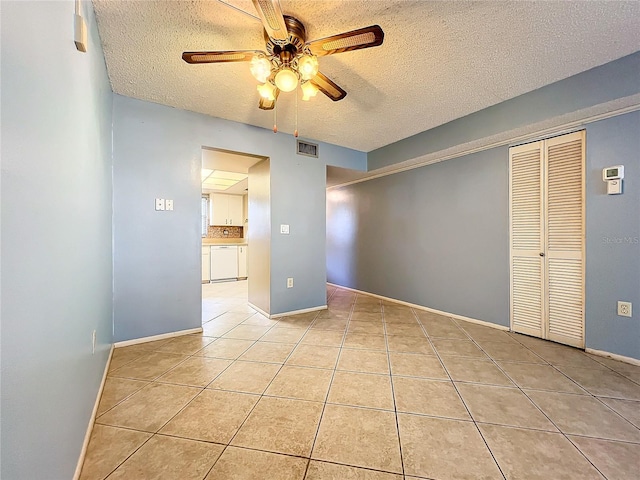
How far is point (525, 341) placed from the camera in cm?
257

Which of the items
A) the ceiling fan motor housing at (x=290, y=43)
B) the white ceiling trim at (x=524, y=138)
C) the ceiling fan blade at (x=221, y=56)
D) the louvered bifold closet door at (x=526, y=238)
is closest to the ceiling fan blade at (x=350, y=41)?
the ceiling fan motor housing at (x=290, y=43)

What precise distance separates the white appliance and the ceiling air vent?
363 centimetres

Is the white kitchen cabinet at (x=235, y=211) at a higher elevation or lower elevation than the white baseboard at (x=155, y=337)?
higher

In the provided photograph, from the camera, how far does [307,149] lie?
357cm

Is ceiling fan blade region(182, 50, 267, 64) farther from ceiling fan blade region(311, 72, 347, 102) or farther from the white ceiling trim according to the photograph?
the white ceiling trim

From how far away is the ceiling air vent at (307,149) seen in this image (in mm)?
3504

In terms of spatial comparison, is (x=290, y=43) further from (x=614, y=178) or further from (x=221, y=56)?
(x=614, y=178)

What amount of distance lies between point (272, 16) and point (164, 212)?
214cm

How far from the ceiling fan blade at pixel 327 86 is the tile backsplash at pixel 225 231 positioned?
5.88 m

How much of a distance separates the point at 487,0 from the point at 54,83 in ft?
7.04

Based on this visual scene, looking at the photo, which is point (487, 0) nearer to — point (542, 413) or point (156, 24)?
point (156, 24)

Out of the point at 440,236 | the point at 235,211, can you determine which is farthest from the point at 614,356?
the point at 235,211

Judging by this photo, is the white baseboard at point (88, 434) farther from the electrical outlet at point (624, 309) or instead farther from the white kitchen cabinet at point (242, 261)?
the white kitchen cabinet at point (242, 261)

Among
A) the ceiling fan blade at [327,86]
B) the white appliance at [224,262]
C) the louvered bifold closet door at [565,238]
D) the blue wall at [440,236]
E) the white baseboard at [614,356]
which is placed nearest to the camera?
the ceiling fan blade at [327,86]
